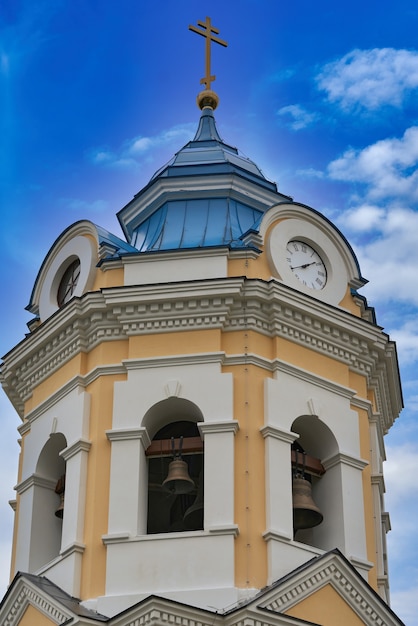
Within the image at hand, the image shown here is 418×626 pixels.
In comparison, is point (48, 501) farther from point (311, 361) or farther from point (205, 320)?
point (311, 361)

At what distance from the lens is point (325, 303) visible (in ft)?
81.5

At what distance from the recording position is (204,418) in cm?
2350

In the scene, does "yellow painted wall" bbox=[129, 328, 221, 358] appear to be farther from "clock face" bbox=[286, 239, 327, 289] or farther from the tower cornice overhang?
"clock face" bbox=[286, 239, 327, 289]

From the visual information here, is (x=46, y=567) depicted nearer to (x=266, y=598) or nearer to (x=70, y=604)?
(x=70, y=604)

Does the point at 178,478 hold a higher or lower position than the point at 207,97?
lower

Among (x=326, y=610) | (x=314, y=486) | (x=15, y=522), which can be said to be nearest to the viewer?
(x=326, y=610)

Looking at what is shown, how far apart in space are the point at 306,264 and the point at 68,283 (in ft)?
11.8

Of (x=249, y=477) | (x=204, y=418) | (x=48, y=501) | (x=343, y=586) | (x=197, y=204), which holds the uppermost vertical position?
(x=197, y=204)

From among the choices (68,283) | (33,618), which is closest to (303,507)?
(33,618)

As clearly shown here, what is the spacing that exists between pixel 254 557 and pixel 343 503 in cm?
211

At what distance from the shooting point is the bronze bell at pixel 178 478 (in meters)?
23.6

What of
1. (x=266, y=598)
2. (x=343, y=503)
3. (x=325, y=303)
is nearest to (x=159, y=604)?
(x=266, y=598)

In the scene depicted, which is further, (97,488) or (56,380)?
(56,380)

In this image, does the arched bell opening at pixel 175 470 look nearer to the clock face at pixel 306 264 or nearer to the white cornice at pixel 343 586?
the white cornice at pixel 343 586
